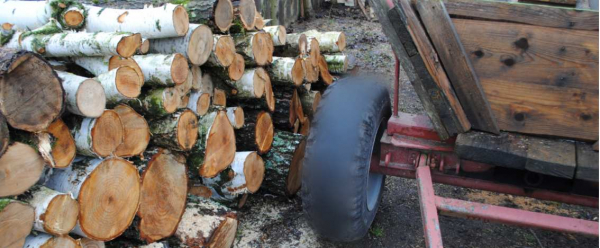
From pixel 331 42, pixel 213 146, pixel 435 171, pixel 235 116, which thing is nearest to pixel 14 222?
pixel 213 146

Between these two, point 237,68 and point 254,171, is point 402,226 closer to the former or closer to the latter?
point 254,171

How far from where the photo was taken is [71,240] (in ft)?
7.68

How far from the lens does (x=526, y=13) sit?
221cm

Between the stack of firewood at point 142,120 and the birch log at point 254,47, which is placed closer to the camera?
the stack of firewood at point 142,120

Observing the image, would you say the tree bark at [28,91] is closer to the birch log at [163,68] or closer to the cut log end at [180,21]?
the birch log at [163,68]

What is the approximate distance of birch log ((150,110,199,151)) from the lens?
9.75ft

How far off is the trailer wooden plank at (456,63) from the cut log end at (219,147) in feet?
5.05

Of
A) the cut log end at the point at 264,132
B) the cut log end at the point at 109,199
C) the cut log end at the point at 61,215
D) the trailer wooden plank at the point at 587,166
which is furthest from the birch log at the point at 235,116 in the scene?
the trailer wooden plank at the point at 587,166

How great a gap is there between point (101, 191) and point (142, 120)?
52 centimetres

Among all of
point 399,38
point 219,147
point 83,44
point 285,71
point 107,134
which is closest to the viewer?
point 399,38

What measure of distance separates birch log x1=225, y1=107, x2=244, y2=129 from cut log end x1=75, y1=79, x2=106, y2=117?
1131 mm

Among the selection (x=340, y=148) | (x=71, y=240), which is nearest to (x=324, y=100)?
(x=340, y=148)

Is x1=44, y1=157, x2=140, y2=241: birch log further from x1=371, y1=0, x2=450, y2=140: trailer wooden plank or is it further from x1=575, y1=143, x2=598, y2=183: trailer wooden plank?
x1=575, y1=143, x2=598, y2=183: trailer wooden plank

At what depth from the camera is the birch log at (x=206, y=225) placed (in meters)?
2.94
